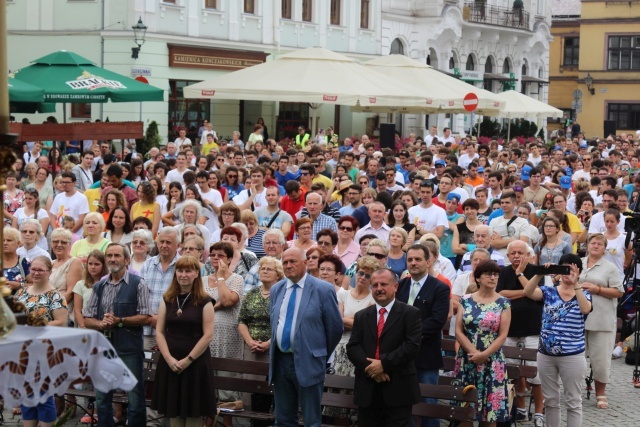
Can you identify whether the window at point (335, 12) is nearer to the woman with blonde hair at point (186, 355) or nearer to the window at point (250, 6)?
the window at point (250, 6)

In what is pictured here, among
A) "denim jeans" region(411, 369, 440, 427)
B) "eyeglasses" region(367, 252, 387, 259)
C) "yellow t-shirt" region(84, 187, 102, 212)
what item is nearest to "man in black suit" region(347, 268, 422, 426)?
"denim jeans" region(411, 369, 440, 427)

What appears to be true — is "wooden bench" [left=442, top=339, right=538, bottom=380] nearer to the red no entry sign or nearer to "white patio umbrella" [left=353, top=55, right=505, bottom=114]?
"white patio umbrella" [left=353, top=55, right=505, bottom=114]

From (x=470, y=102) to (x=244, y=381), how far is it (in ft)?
65.1

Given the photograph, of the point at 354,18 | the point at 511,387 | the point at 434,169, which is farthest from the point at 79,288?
the point at 354,18

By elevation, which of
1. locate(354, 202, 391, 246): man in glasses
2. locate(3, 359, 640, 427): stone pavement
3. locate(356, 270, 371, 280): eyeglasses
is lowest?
locate(3, 359, 640, 427): stone pavement

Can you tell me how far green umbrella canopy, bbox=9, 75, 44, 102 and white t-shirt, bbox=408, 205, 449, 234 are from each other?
6.11 m

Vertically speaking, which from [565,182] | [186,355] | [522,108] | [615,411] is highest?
[522,108]

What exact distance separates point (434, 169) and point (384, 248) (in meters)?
11.3

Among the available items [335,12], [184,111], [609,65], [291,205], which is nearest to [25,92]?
[291,205]

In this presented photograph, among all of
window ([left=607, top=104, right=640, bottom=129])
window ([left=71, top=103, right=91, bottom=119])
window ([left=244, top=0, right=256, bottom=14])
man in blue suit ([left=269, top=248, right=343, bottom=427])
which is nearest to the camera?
man in blue suit ([left=269, top=248, right=343, bottom=427])

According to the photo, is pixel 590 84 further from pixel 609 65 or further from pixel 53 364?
pixel 53 364

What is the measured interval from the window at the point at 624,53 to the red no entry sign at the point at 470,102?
44.8 meters

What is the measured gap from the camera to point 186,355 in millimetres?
9156

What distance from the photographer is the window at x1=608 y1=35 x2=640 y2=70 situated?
2808 inches
